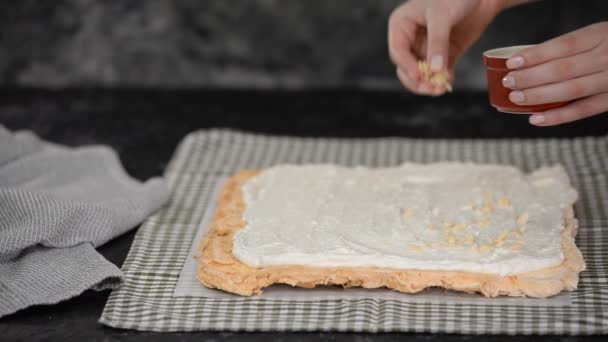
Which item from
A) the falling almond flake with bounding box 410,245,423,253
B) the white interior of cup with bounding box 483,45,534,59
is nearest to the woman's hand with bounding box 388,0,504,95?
the white interior of cup with bounding box 483,45,534,59

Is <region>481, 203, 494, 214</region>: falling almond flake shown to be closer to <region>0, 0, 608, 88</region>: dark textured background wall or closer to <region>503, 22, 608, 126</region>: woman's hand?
<region>503, 22, 608, 126</region>: woman's hand

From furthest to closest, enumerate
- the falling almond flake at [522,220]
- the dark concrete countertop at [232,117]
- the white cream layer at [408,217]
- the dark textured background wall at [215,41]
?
the dark textured background wall at [215,41], the dark concrete countertop at [232,117], the falling almond flake at [522,220], the white cream layer at [408,217]

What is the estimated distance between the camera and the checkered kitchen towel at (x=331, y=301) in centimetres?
144

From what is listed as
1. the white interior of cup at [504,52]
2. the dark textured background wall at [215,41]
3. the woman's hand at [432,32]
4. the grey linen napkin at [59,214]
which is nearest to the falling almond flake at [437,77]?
the woman's hand at [432,32]

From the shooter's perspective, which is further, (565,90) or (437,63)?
(437,63)

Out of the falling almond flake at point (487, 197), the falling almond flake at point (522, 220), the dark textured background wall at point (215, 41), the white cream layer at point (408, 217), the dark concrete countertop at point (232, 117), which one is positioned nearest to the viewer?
the white cream layer at point (408, 217)

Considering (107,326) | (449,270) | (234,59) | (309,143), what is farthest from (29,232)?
(234,59)

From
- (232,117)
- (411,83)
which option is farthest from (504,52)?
(232,117)

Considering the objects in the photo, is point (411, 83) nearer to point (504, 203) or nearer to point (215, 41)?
point (504, 203)

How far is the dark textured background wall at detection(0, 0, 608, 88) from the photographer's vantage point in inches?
115

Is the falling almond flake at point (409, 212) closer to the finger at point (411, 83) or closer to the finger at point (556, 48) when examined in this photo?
the finger at point (411, 83)

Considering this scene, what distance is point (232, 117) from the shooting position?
9.01 ft

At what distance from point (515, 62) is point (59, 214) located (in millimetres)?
948

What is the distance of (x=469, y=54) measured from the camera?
2.98 meters
